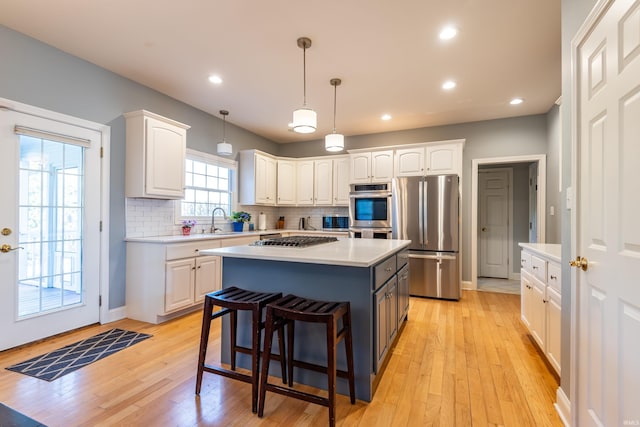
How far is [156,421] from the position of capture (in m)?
1.67

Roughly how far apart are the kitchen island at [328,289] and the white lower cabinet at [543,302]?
1111 mm

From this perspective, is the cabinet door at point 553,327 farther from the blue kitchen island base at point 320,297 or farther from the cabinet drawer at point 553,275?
the blue kitchen island base at point 320,297

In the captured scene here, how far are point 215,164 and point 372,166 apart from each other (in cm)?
252

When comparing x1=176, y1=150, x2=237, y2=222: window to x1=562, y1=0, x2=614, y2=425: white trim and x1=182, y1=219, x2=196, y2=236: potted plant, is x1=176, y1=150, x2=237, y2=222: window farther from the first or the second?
x1=562, y1=0, x2=614, y2=425: white trim

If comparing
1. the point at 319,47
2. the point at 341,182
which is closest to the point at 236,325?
the point at 319,47

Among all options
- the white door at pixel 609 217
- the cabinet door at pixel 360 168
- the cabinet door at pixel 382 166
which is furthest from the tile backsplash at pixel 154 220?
the white door at pixel 609 217

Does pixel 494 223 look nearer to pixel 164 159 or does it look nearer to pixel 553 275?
pixel 553 275

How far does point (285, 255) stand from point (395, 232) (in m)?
2.87

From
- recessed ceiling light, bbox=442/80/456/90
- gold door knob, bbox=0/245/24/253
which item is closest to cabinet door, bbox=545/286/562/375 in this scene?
recessed ceiling light, bbox=442/80/456/90

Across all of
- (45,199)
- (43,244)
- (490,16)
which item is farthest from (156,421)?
(490,16)

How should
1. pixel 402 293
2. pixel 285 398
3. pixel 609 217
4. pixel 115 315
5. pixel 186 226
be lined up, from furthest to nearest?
pixel 186 226, pixel 115 315, pixel 402 293, pixel 285 398, pixel 609 217

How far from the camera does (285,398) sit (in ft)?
6.30

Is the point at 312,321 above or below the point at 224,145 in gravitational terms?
below

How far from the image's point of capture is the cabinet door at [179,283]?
321cm
